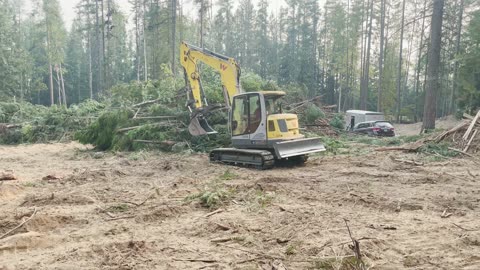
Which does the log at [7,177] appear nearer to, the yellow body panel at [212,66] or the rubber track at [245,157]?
the rubber track at [245,157]

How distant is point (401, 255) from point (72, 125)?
1743cm

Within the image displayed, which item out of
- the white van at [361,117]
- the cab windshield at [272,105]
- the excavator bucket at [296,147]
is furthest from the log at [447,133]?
the white van at [361,117]

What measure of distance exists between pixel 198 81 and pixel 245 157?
3.69 metres

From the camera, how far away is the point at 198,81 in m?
13.5

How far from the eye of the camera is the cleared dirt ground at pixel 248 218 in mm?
4445

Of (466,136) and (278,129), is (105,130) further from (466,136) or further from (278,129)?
(466,136)

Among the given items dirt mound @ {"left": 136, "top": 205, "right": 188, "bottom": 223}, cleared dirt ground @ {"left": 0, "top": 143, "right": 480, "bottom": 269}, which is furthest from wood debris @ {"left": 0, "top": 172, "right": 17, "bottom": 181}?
dirt mound @ {"left": 136, "top": 205, "right": 188, "bottom": 223}

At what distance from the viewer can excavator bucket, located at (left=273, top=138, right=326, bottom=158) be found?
34.7 feet

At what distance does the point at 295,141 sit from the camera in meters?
10.8

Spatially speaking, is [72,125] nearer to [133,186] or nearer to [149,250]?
[133,186]

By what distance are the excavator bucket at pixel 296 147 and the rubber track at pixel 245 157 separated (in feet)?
0.96

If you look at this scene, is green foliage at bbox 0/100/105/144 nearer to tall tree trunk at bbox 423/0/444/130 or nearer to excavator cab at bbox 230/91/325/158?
excavator cab at bbox 230/91/325/158

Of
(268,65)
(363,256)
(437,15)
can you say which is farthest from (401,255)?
(268,65)

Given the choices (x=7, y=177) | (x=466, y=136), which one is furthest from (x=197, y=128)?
(x=466, y=136)
